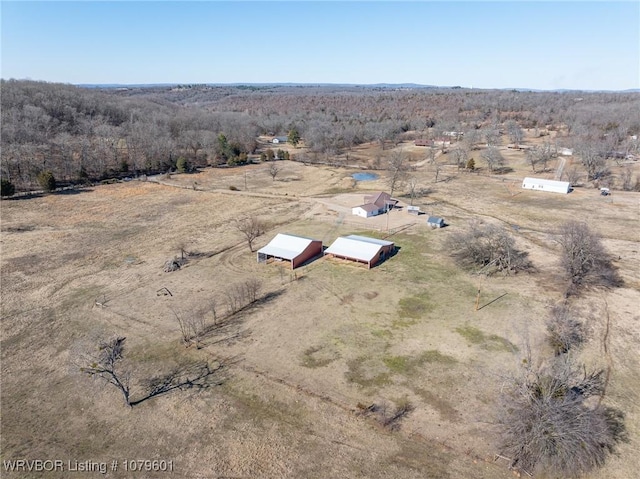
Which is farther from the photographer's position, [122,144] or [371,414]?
[122,144]

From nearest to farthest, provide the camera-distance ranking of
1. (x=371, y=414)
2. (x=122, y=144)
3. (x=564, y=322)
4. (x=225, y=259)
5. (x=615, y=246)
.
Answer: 1. (x=371, y=414)
2. (x=564, y=322)
3. (x=225, y=259)
4. (x=615, y=246)
5. (x=122, y=144)

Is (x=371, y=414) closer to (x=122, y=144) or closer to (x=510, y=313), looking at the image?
(x=510, y=313)

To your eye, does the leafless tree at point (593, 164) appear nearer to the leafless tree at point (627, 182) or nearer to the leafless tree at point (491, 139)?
the leafless tree at point (627, 182)

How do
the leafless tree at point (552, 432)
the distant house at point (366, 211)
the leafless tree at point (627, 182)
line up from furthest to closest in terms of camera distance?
the leafless tree at point (627, 182)
the distant house at point (366, 211)
the leafless tree at point (552, 432)

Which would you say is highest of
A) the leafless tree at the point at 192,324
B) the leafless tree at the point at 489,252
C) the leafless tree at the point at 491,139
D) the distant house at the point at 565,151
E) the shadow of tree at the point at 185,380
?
the leafless tree at the point at 491,139

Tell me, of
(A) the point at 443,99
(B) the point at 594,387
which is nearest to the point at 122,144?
(B) the point at 594,387

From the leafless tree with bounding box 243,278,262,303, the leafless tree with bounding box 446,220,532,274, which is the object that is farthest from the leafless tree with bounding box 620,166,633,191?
the leafless tree with bounding box 243,278,262,303

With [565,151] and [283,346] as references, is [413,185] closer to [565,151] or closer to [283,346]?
[283,346]

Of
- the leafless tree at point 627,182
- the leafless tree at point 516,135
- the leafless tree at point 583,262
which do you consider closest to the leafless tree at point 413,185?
the leafless tree at point 583,262
